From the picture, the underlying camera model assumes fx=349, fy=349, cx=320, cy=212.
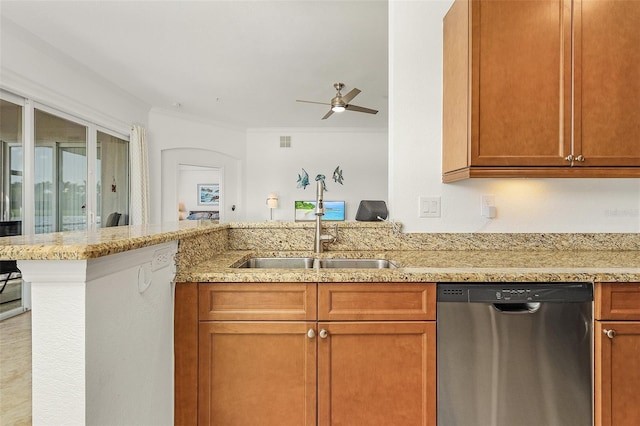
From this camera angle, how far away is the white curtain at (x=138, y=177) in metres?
4.96

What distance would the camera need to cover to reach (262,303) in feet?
4.39

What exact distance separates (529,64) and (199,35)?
8.95 feet

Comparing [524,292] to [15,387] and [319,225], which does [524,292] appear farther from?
[15,387]

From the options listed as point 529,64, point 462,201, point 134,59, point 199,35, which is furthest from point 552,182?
point 134,59

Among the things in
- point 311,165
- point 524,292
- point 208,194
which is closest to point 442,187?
point 524,292

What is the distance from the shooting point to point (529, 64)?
5.20ft

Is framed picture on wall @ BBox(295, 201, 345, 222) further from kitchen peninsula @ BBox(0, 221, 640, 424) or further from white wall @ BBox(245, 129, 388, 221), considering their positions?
kitchen peninsula @ BBox(0, 221, 640, 424)

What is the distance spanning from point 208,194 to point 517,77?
18.0ft

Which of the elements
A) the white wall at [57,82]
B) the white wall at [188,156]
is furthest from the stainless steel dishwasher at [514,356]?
the white wall at [188,156]

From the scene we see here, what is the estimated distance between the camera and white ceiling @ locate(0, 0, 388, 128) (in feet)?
9.04

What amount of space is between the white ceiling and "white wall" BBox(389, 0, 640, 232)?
3.15ft

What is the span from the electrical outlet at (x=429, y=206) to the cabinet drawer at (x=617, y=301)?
2.63ft

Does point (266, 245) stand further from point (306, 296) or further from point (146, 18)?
point (146, 18)

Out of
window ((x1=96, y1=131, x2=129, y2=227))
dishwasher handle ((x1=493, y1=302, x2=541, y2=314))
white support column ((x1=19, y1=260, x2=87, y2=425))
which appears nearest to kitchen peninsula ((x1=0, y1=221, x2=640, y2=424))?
white support column ((x1=19, y1=260, x2=87, y2=425))
